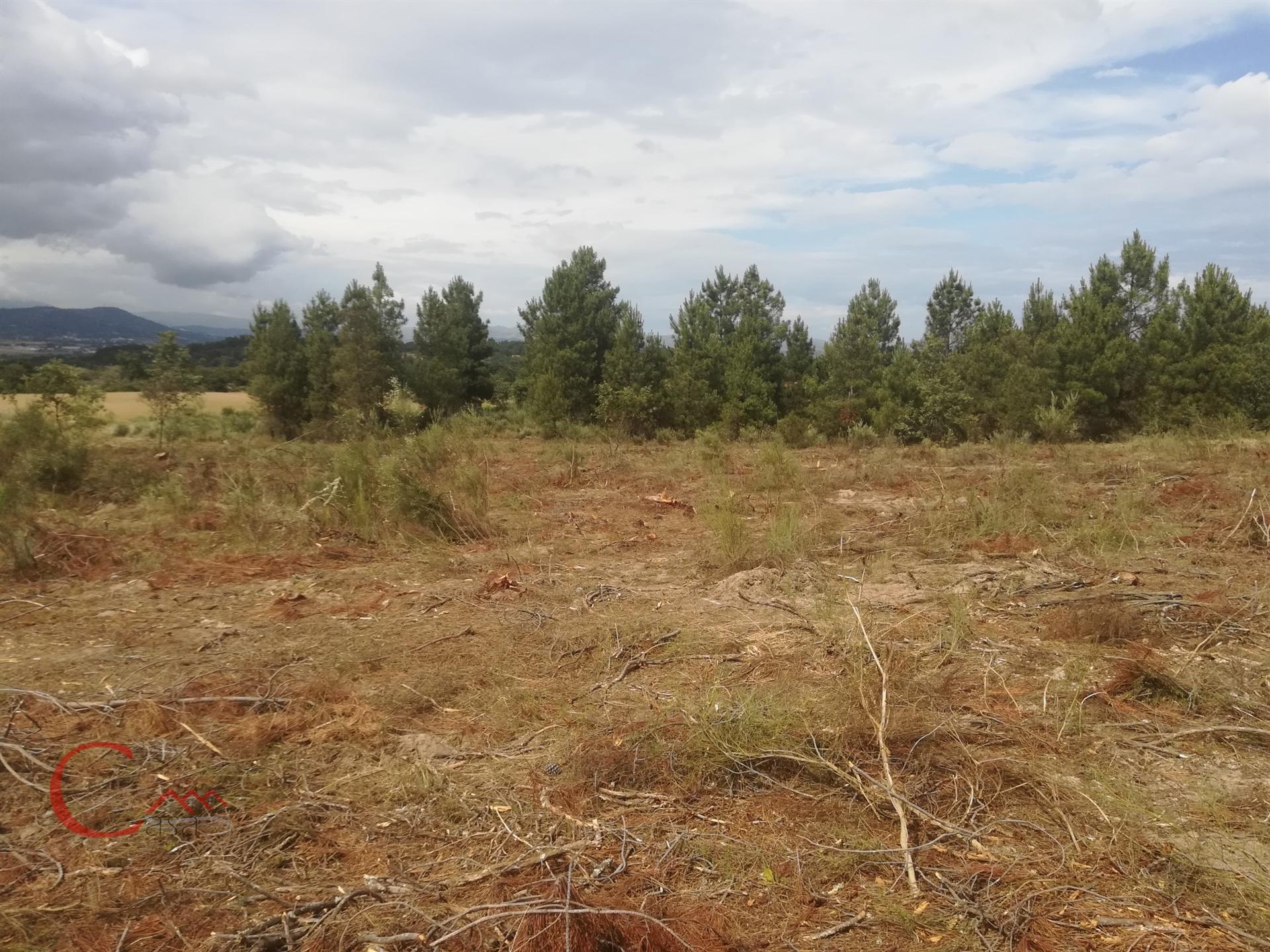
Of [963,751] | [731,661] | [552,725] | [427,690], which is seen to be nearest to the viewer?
[963,751]

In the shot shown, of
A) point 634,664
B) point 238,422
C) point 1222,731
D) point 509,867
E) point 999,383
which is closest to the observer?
point 509,867

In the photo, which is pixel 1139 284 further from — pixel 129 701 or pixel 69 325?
pixel 69 325

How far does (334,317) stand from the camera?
82.4ft

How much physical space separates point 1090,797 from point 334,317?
82.9ft

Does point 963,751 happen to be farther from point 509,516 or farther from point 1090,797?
point 509,516

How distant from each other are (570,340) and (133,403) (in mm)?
14075

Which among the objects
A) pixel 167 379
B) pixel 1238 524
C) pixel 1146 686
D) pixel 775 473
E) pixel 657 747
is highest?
pixel 167 379

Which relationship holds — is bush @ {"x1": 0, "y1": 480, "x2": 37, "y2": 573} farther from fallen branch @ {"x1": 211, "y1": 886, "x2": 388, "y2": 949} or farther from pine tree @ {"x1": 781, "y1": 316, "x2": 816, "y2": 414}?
pine tree @ {"x1": 781, "y1": 316, "x2": 816, "y2": 414}

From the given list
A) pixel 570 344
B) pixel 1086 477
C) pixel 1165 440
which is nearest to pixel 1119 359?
pixel 1165 440

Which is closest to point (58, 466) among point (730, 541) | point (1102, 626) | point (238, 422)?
point (730, 541)

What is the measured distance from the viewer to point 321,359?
81.4 ft

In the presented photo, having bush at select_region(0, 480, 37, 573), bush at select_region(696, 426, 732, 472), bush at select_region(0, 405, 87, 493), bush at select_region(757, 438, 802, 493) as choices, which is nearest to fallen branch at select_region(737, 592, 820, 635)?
bush at select_region(757, 438, 802, 493)

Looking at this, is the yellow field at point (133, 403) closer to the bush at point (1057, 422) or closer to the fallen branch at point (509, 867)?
the fallen branch at point (509, 867)

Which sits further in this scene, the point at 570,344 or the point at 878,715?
the point at 570,344
